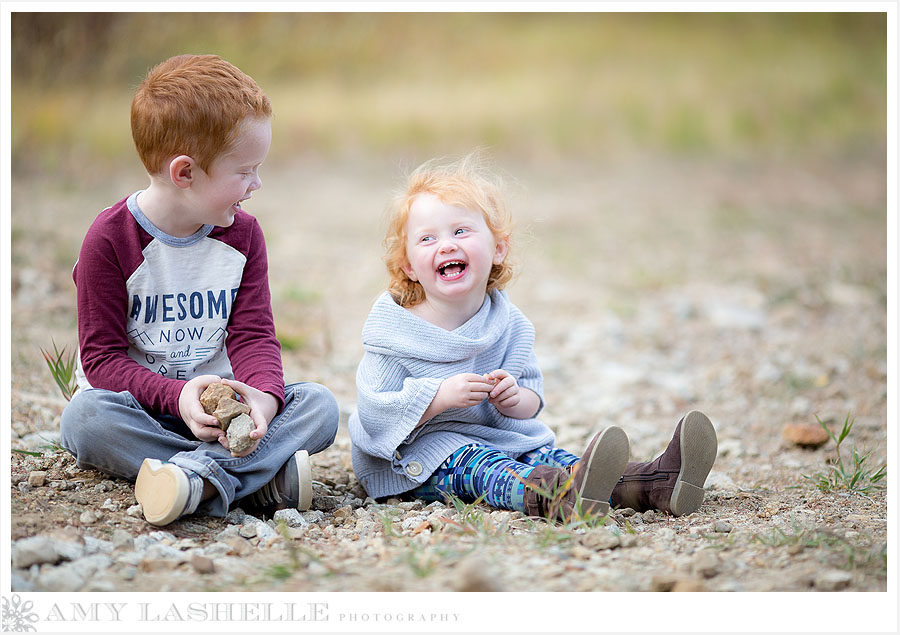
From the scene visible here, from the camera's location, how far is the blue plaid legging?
234 cm

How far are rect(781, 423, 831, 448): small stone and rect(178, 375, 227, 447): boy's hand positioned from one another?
2147 millimetres

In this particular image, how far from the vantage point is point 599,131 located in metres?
9.62

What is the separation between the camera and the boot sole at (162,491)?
6.79 feet

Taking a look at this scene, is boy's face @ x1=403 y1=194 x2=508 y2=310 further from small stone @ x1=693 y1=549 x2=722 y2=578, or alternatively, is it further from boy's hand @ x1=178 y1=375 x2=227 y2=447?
small stone @ x1=693 y1=549 x2=722 y2=578

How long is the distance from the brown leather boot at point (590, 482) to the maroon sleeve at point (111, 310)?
3.25 ft

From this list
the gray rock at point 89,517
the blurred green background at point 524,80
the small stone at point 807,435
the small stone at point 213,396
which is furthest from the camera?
the blurred green background at point 524,80

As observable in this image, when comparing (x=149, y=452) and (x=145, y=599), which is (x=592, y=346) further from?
(x=145, y=599)

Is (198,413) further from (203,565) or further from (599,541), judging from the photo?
(599,541)

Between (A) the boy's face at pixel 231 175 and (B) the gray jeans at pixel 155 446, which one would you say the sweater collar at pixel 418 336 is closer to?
(B) the gray jeans at pixel 155 446

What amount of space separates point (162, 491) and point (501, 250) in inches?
47.3

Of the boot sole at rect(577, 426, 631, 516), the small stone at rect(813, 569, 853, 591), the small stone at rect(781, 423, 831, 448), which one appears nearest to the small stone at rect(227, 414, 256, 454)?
the boot sole at rect(577, 426, 631, 516)

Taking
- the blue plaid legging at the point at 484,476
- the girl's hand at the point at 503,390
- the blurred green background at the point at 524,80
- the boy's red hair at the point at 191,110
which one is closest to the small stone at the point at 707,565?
the blue plaid legging at the point at 484,476

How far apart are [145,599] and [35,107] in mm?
6304

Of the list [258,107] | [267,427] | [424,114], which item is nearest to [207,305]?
[267,427]
